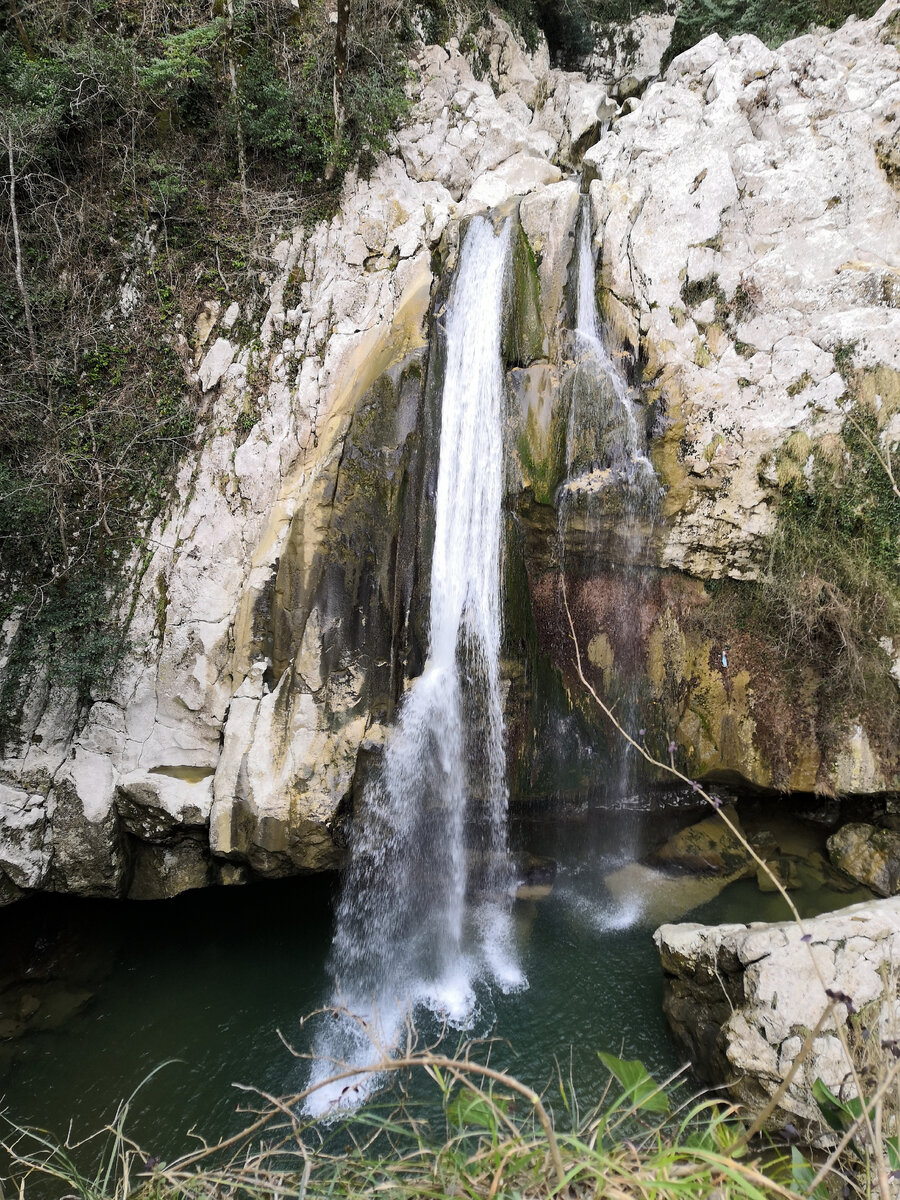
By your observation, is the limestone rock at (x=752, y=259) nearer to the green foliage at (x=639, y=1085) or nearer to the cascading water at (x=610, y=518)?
the cascading water at (x=610, y=518)

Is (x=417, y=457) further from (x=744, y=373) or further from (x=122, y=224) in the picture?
(x=122, y=224)

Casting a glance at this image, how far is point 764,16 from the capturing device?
873 cm

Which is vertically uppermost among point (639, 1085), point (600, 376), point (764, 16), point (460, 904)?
point (764, 16)

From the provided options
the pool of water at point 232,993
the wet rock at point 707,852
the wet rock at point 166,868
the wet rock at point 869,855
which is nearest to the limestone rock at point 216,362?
the wet rock at point 166,868

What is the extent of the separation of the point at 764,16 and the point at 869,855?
11171mm

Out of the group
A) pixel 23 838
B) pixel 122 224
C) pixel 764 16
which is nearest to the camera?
pixel 23 838

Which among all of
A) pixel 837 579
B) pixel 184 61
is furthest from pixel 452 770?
pixel 184 61

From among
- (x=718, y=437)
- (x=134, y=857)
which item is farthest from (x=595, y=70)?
(x=134, y=857)

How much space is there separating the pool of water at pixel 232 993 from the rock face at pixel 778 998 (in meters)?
0.51

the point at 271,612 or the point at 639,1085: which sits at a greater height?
the point at 271,612

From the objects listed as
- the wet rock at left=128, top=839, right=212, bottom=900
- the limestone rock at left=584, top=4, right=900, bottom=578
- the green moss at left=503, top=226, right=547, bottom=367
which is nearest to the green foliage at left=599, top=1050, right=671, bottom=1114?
the wet rock at left=128, top=839, right=212, bottom=900

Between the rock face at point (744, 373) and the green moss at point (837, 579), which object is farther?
the rock face at point (744, 373)

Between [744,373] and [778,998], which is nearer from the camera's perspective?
[778,998]

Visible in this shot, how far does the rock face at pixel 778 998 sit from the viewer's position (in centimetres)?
381
